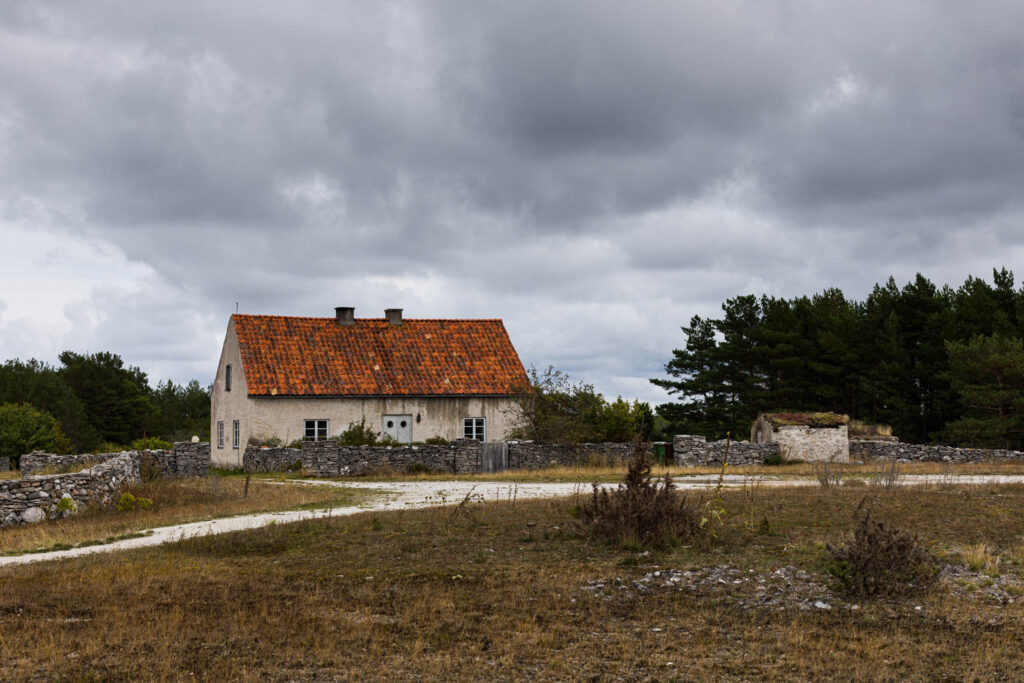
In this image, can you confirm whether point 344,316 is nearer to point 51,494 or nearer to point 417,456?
point 417,456

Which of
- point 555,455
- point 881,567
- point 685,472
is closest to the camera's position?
point 881,567

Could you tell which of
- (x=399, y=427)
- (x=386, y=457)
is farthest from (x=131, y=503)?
(x=399, y=427)

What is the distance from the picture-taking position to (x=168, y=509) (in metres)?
20.4

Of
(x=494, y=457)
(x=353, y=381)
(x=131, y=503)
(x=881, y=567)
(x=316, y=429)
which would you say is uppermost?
(x=353, y=381)

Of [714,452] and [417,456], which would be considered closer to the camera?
[417,456]

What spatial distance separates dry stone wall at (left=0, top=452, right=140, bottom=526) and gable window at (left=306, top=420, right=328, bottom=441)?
16.3 m

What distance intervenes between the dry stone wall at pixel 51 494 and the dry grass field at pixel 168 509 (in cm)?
44

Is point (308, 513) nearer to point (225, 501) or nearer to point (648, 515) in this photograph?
point (225, 501)

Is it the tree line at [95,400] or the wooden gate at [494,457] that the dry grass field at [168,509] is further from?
the tree line at [95,400]

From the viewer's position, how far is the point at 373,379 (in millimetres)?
39406

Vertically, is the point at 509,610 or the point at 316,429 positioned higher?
the point at 316,429

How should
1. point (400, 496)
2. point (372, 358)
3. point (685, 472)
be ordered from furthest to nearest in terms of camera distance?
point (372, 358) → point (685, 472) → point (400, 496)

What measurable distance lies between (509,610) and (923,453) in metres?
31.8

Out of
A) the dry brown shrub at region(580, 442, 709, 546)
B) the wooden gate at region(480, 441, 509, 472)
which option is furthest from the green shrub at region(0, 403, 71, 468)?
the dry brown shrub at region(580, 442, 709, 546)
